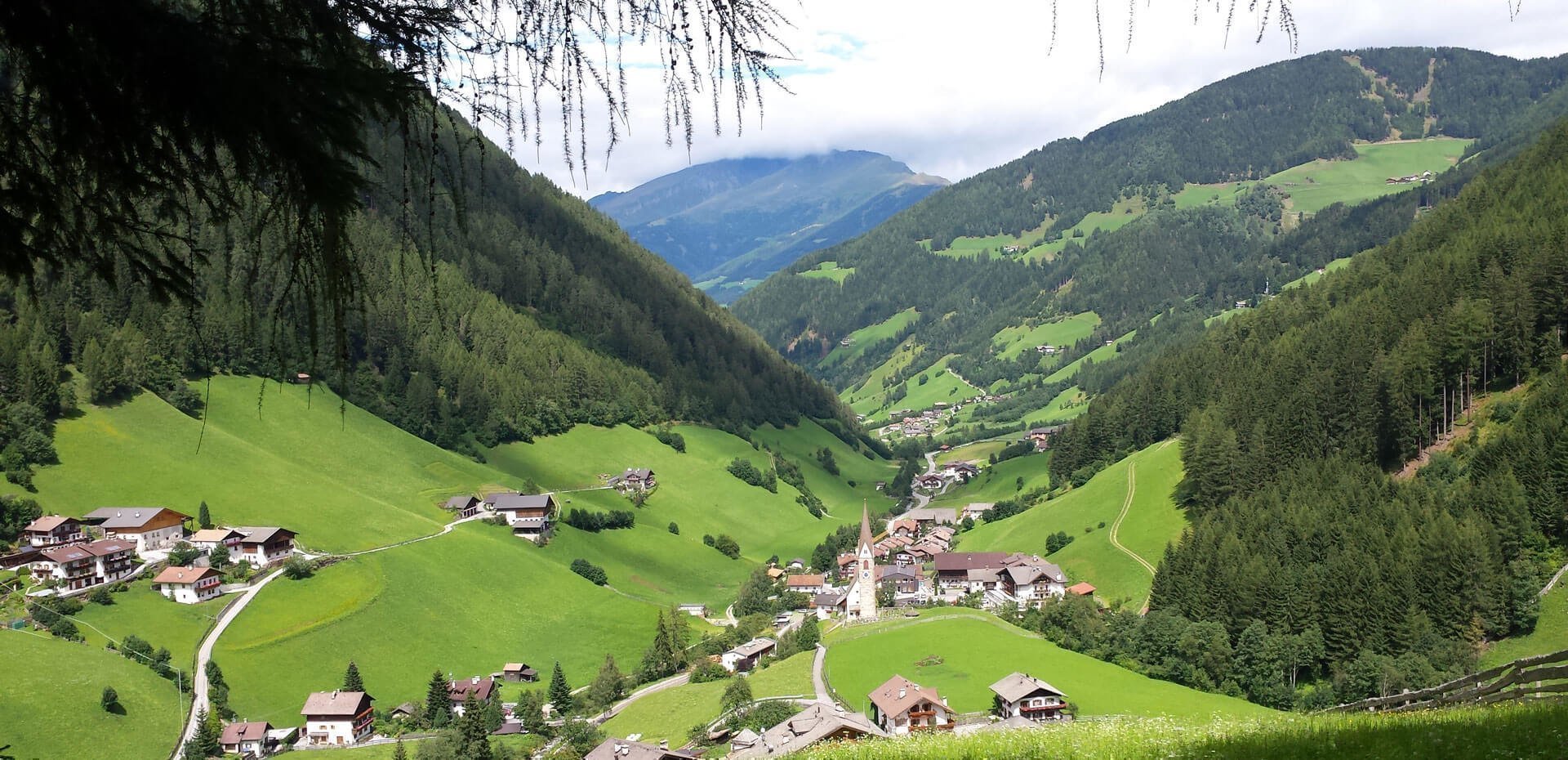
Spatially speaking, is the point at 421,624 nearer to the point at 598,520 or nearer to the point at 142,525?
the point at 142,525

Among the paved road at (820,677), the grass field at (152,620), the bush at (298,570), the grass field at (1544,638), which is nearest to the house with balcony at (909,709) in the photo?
the paved road at (820,677)

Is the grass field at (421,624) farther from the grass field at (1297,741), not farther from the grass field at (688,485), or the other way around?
the grass field at (1297,741)

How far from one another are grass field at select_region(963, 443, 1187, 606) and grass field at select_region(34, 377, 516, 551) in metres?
55.0

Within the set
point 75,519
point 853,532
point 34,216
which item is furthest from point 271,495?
point 34,216

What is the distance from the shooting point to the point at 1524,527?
48406mm

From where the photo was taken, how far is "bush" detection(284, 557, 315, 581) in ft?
210

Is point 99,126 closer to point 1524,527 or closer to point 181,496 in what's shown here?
point 1524,527

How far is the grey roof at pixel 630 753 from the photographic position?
126 ft

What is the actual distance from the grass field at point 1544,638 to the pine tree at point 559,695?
4855cm

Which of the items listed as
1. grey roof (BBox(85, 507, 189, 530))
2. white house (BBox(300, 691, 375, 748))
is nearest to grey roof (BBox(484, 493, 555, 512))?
grey roof (BBox(85, 507, 189, 530))

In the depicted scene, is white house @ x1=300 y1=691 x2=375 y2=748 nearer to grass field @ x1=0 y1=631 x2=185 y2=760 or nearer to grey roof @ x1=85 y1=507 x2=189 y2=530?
grass field @ x1=0 y1=631 x2=185 y2=760

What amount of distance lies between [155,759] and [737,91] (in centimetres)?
5183

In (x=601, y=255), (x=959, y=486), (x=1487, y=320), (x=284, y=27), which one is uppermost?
(x=601, y=255)

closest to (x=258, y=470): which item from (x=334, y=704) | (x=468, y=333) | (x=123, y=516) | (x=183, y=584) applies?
(x=123, y=516)
